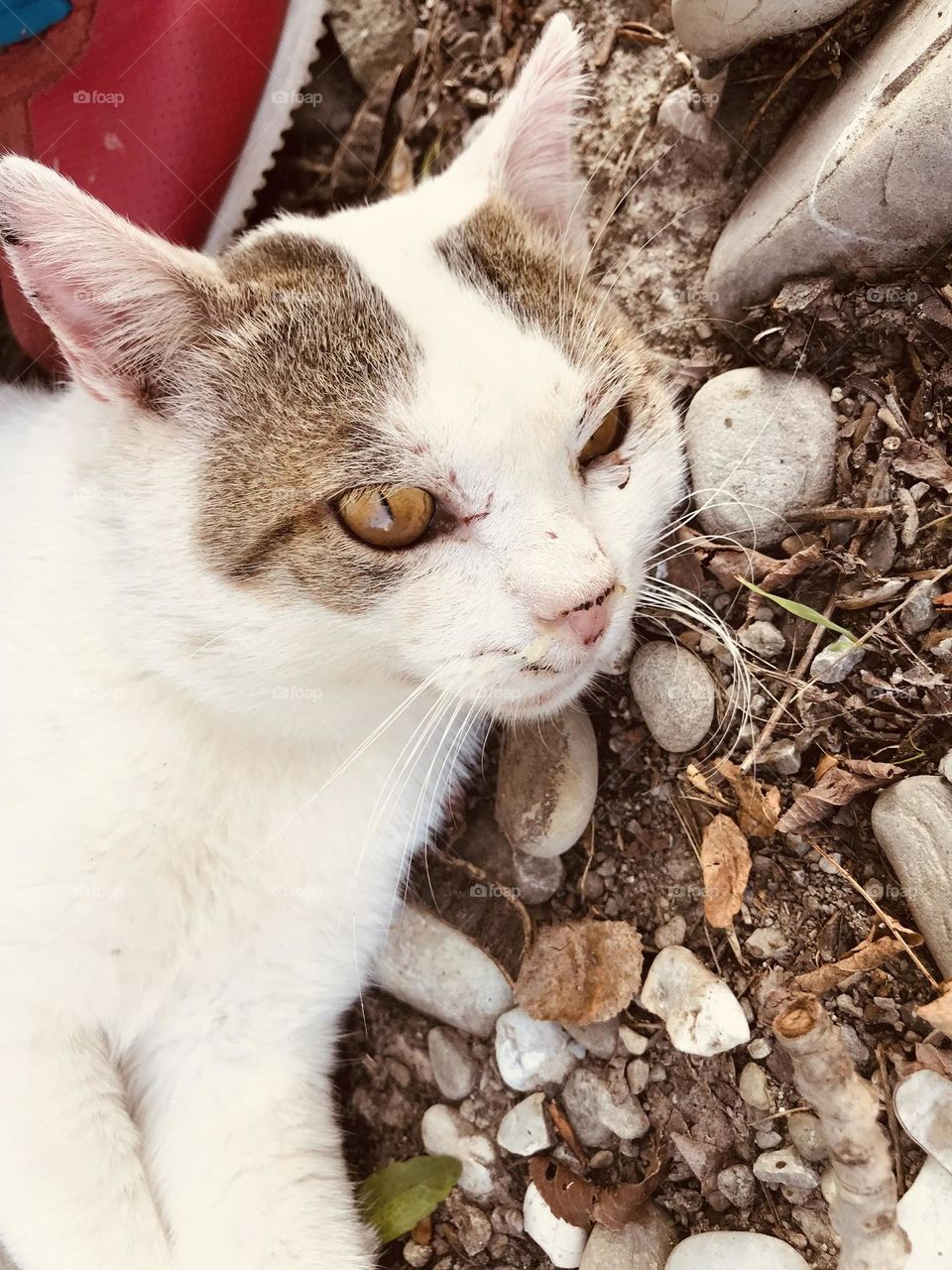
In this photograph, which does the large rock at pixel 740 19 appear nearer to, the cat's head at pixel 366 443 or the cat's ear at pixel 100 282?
the cat's head at pixel 366 443

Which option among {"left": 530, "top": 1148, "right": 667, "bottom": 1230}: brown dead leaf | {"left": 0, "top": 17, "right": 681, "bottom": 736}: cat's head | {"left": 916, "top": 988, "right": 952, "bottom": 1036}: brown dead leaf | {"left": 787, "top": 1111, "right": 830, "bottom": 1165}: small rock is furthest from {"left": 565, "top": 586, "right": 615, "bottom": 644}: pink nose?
{"left": 530, "top": 1148, "right": 667, "bottom": 1230}: brown dead leaf

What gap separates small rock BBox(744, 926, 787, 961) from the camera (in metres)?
1.58

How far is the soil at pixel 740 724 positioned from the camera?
5.00ft

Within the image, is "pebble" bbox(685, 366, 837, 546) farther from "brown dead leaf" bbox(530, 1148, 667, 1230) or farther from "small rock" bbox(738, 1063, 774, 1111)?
"brown dead leaf" bbox(530, 1148, 667, 1230)

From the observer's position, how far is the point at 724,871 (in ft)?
5.37

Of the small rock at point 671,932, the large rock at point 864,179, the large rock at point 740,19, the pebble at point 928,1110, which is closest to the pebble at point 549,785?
the small rock at point 671,932

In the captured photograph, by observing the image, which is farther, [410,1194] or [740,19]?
[410,1194]

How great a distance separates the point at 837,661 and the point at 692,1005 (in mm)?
647

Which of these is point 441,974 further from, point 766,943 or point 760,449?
point 760,449

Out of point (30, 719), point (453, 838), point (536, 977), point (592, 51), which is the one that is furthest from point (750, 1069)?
point (592, 51)

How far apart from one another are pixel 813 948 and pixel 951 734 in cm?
42

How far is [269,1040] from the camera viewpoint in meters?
1.81

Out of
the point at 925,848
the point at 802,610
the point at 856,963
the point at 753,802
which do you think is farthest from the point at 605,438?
the point at 856,963

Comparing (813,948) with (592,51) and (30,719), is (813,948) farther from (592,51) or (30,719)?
(592,51)
